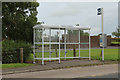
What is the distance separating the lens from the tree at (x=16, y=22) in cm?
1819

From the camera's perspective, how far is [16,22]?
18.8 m

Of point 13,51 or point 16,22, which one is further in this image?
point 16,22

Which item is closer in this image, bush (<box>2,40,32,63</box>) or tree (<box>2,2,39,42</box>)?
bush (<box>2,40,32,63</box>)

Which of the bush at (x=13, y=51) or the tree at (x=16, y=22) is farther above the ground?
the tree at (x=16, y=22)

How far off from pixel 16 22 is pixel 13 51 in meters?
6.13

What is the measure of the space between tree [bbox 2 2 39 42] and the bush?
432 cm

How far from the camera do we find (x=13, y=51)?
13.4 m

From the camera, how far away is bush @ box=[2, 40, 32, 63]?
13.1m

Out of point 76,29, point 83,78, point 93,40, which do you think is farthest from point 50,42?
point 93,40

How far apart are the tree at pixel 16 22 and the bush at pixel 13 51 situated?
4317 millimetres

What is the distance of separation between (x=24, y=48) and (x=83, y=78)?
7.06 meters

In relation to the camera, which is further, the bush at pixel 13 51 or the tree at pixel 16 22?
the tree at pixel 16 22

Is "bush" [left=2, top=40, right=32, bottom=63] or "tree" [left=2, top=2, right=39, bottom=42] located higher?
"tree" [left=2, top=2, right=39, bottom=42]

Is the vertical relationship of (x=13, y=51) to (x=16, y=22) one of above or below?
below
